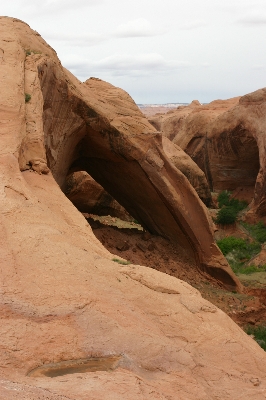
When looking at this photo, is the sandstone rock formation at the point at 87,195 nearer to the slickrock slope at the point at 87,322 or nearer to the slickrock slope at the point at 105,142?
the slickrock slope at the point at 105,142

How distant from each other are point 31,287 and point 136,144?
6449 mm

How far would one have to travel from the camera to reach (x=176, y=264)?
10.7 metres

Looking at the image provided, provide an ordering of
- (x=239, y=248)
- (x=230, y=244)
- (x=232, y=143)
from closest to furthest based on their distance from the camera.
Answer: (x=239, y=248) < (x=230, y=244) < (x=232, y=143)

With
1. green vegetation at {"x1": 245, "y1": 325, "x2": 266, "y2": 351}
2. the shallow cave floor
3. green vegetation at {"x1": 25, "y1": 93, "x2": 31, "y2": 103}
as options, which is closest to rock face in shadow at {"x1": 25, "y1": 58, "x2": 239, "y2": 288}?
the shallow cave floor

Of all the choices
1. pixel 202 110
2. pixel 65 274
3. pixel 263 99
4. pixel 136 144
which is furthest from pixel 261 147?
pixel 65 274

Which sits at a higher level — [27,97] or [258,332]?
[27,97]

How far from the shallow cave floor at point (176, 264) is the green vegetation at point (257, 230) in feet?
16.2

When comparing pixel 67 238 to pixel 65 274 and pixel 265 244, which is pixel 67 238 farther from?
pixel 265 244

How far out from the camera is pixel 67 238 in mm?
4398

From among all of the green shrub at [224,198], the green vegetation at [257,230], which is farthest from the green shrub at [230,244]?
the green shrub at [224,198]

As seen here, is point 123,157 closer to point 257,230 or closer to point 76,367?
point 76,367

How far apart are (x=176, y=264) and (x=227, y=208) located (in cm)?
871

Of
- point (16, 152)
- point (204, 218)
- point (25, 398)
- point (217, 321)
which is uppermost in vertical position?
point (16, 152)

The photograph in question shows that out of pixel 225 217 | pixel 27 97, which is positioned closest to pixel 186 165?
pixel 225 217
